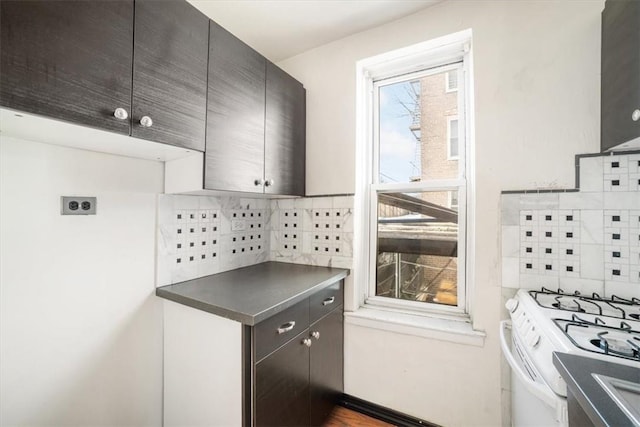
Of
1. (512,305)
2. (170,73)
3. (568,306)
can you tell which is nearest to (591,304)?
(568,306)

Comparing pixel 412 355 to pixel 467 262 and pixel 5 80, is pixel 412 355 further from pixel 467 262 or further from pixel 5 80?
pixel 5 80

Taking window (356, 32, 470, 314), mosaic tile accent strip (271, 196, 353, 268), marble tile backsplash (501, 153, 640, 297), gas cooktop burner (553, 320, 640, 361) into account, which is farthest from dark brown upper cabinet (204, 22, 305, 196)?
gas cooktop burner (553, 320, 640, 361)

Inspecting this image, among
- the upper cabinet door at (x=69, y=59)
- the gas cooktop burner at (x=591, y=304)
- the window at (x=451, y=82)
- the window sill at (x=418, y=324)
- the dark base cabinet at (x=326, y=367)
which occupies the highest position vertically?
the window at (x=451, y=82)

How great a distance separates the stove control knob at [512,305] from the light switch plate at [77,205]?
195 centimetres

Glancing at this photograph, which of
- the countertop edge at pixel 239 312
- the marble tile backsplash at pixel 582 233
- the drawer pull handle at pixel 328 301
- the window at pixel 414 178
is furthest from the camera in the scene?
the window at pixel 414 178

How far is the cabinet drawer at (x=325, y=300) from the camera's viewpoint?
4.51 feet

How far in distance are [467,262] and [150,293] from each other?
178cm

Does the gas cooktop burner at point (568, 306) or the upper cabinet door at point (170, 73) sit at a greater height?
the upper cabinet door at point (170, 73)

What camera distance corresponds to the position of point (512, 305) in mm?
1200

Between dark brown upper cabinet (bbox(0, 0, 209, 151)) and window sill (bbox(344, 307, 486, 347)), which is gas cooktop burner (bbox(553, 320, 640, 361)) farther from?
dark brown upper cabinet (bbox(0, 0, 209, 151))

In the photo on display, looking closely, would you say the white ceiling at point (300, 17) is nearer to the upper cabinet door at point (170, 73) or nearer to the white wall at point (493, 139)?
the white wall at point (493, 139)

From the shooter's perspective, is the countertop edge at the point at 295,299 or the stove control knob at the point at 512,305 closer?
the countertop edge at the point at 295,299

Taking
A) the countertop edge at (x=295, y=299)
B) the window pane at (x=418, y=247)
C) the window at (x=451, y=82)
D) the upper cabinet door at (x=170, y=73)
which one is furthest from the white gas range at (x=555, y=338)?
the upper cabinet door at (x=170, y=73)

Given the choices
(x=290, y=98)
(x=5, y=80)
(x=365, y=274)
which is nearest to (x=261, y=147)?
(x=290, y=98)
